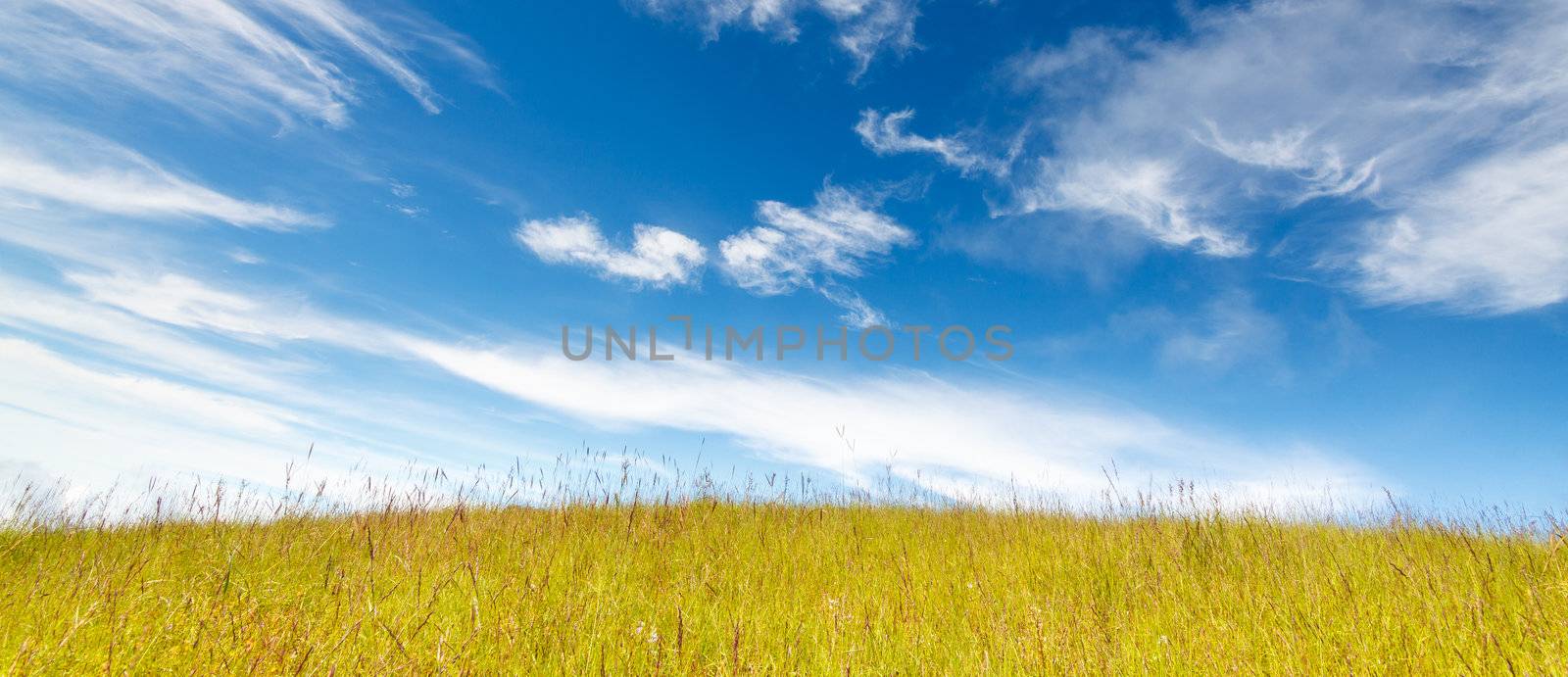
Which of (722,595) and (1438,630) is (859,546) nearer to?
(722,595)

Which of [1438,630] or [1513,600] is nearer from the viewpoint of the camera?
[1438,630]

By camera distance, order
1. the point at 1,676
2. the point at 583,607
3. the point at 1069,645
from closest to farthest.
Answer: the point at 1,676, the point at 1069,645, the point at 583,607

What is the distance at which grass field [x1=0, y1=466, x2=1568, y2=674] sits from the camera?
359cm

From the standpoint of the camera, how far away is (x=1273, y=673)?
11.6 feet

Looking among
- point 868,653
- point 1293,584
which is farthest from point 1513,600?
point 868,653

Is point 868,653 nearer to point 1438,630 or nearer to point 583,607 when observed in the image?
point 583,607

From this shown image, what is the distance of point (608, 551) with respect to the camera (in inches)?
247

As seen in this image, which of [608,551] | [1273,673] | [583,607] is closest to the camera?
[1273,673]

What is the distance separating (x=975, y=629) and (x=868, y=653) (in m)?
0.92

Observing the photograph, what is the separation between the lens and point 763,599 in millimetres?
5270

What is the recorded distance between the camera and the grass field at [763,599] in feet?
11.8

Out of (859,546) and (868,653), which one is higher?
(859,546)

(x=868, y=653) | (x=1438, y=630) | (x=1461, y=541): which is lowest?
(x=868, y=653)

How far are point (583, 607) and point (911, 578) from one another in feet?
8.89
